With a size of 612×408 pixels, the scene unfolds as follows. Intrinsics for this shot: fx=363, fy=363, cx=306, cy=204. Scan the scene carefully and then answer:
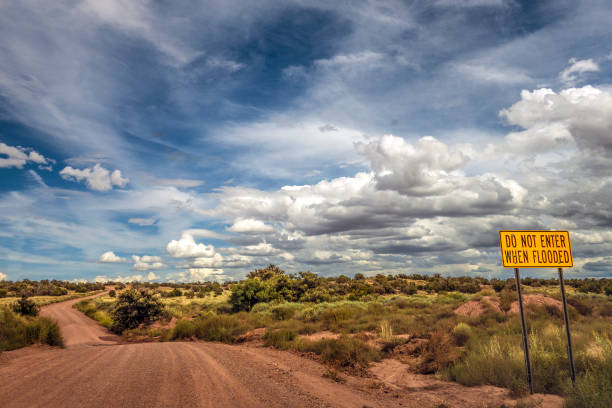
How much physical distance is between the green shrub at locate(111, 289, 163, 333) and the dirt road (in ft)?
57.4

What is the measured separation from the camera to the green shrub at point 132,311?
31.0 metres

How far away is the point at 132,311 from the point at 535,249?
102ft

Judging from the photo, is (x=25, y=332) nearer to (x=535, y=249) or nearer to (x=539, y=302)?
(x=535, y=249)

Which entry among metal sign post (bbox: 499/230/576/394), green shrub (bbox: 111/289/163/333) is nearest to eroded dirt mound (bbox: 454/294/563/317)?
metal sign post (bbox: 499/230/576/394)

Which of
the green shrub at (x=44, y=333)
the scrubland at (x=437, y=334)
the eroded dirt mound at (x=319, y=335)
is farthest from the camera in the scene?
the eroded dirt mound at (x=319, y=335)

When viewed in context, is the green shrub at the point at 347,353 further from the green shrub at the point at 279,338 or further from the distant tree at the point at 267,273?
the distant tree at the point at 267,273

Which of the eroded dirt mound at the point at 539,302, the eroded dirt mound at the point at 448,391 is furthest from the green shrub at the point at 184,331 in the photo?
the eroded dirt mound at the point at 539,302

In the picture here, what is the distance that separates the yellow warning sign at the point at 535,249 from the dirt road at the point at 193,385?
11.8 feet

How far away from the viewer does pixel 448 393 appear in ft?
32.9

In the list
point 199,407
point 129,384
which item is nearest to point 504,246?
point 199,407

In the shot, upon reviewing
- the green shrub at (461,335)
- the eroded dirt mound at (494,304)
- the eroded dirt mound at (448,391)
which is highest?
the eroded dirt mound at (494,304)

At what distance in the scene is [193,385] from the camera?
379 inches

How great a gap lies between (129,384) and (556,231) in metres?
12.5

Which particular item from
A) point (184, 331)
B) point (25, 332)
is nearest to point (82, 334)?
point (184, 331)
